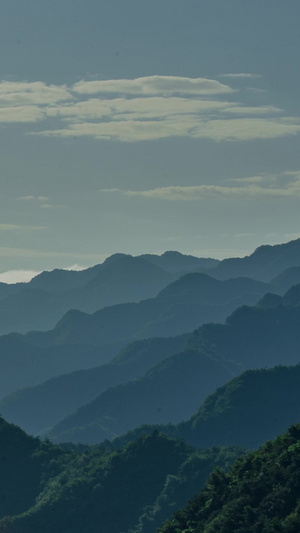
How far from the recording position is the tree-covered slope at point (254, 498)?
232ft

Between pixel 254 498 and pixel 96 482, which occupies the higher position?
pixel 96 482

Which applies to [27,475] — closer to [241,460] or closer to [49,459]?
[49,459]

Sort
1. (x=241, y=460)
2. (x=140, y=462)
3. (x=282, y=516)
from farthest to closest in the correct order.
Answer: (x=140, y=462), (x=241, y=460), (x=282, y=516)

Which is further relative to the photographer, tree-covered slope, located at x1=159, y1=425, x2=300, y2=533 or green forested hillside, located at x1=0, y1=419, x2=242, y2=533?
green forested hillside, located at x1=0, y1=419, x2=242, y2=533

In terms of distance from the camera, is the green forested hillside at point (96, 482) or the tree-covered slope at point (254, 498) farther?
the green forested hillside at point (96, 482)

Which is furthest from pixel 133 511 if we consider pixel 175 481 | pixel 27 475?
pixel 27 475

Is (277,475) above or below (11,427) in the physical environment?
below

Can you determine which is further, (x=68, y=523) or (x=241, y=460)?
(x=68, y=523)

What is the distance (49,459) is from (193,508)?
89620 millimetres

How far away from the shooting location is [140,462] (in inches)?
6171

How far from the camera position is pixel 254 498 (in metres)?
74.1

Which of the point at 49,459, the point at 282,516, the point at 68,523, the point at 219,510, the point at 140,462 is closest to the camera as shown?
the point at 282,516

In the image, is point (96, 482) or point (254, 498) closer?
point (254, 498)

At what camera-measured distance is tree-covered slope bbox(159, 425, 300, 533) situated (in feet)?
232
